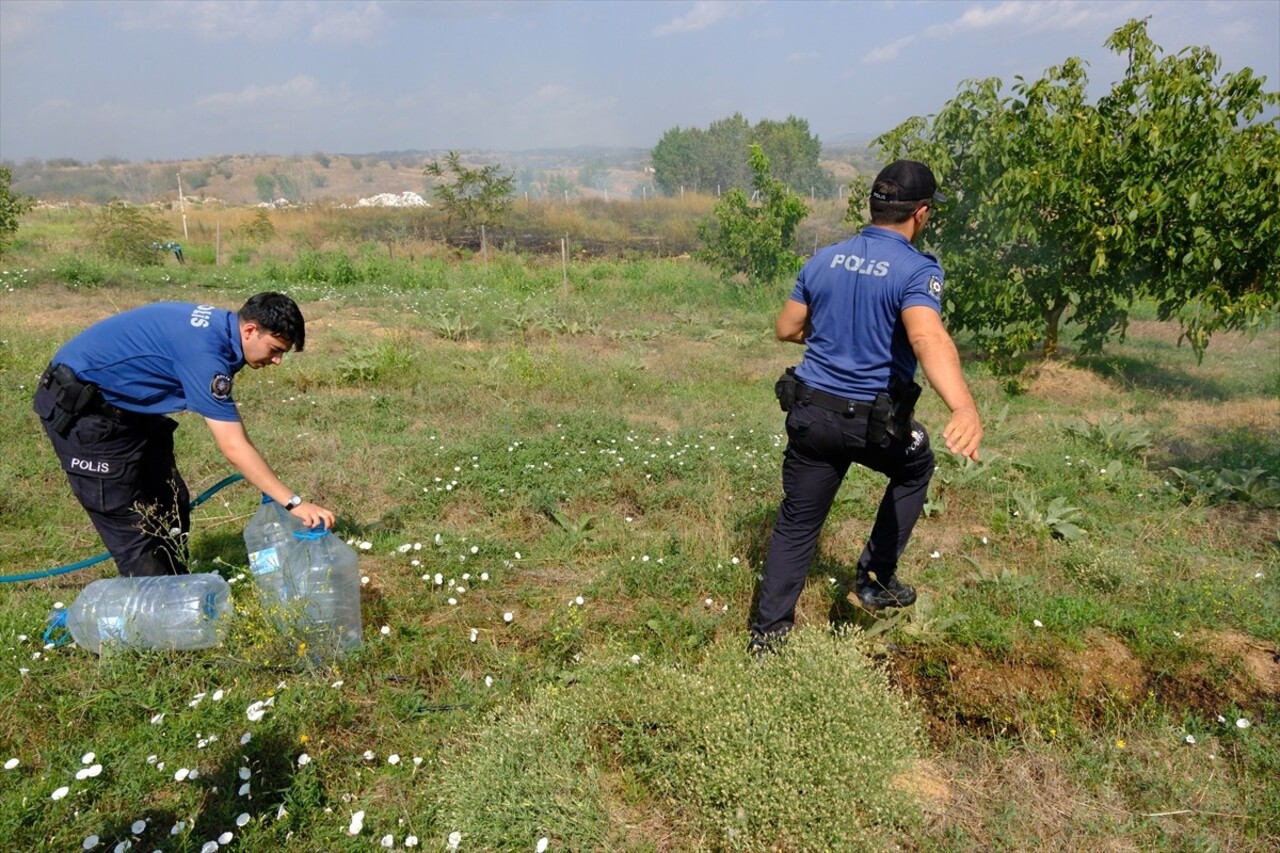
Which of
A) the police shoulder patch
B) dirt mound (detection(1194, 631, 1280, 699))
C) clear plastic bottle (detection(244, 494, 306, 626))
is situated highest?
the police shoulder patch

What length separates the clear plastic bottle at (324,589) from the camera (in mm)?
2943

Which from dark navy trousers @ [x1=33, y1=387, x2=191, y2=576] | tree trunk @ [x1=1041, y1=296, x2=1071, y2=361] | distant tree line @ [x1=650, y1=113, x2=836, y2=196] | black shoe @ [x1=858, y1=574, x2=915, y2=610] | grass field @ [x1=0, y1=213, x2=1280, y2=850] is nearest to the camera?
grass field @ [x1=0, y1=213, x2=1280, y2=850]

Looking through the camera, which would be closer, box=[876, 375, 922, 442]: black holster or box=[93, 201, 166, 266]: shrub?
box=[876, 375, 922, 442]: black holster

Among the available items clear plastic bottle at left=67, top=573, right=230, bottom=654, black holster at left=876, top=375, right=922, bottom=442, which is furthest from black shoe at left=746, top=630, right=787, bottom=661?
clear plastic bottle at left=67, top=573, right=230, bottom=654

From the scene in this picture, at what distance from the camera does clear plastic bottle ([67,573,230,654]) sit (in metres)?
2.95

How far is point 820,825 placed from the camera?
2150 mm

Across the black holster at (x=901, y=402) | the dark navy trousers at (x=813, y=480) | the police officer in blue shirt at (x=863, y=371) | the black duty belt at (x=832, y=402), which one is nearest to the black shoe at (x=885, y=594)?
the dark navy trousers at (x=813, y=480)

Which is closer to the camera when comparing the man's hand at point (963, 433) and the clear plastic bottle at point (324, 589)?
the man's hand at point (963, 433)

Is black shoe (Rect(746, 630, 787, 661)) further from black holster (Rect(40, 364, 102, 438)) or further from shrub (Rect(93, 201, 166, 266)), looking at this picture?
shrub (Rect(93, 201, 166, 266))

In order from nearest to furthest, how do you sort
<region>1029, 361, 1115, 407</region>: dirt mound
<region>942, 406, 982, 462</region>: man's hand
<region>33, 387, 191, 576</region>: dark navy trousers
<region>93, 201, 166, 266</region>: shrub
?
1. <region>942, 406, 982, 462</region>: man's hand
2. <region>33, 387, 191, 576</region>: dark navy trousers
3. <region>1029, 361, 1115, 407</region>: dirt mound
4. <region>93, 201, 166, 266</region>: shrub

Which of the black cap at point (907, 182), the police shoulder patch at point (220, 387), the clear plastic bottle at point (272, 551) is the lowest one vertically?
the clear plastic bottle at point (272, 551)

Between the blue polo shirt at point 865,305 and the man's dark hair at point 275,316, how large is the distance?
1.93 metres

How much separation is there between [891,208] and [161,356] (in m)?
2.79

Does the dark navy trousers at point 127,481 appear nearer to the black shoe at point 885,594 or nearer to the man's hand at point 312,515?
the man's hand at point 312,515
